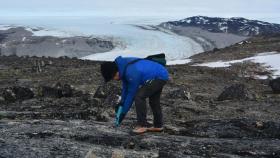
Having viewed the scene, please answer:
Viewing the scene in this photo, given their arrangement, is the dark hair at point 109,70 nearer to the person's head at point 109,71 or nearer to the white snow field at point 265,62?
the person's head at point 109,71

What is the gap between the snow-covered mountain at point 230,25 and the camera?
102375 mm

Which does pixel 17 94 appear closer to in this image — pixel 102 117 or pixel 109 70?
pixel 102 117

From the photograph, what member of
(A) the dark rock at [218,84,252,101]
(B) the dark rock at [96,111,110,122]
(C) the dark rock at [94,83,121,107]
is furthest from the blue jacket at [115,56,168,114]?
(A) the dark rock at [218,84,252,101]

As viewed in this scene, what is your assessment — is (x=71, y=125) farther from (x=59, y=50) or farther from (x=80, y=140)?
(x=59, y=50)

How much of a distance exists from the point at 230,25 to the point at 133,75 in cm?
10075

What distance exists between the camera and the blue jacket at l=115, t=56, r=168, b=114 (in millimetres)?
8883

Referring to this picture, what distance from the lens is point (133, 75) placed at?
891 cm

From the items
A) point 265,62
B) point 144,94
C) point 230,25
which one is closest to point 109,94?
point 144,94

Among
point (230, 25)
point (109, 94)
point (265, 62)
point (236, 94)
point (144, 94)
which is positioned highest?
point (144, 94)

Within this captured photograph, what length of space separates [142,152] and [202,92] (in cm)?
1253

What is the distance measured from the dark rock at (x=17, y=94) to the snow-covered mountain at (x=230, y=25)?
84.3 m

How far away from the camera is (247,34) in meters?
100

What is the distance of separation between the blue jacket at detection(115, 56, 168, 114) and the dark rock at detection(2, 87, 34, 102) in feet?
25.1

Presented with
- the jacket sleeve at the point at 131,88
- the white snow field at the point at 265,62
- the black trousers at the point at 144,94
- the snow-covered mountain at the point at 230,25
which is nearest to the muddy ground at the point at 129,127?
the black trousers at the point at 144,94
